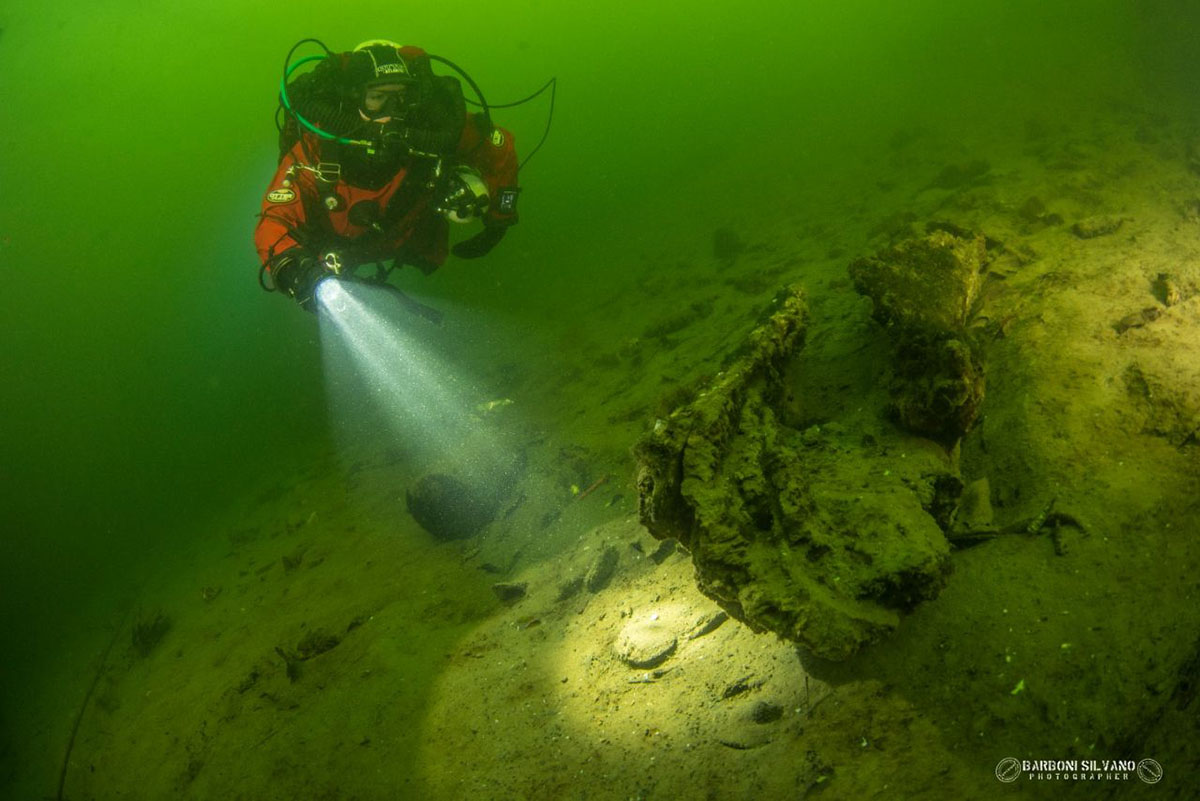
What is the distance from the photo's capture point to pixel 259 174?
54.2 metres

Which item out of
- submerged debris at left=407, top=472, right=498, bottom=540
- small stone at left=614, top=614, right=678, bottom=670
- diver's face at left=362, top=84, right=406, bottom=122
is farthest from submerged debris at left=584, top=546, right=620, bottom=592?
diver's face at left=362, top=84, right=406, bottom=122

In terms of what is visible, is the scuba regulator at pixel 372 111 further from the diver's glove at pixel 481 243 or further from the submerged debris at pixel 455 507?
the submerged debris at pixel 455 507

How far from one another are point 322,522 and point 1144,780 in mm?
7989

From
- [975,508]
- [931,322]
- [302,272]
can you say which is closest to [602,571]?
[975,508]

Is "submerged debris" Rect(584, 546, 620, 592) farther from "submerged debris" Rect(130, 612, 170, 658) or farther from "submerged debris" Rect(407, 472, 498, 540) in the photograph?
"submerged debris" Rect(130, 612, 170, 658)

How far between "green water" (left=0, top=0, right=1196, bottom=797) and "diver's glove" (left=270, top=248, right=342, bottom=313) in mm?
5081

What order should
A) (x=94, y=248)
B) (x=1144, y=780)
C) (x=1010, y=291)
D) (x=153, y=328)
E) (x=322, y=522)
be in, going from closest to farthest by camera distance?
1. (x=1144, y=780)
2. (x=1010, y=291)
3. (x=322, y=522)
4. (x=153, y=328)
5. (x=94, y=248)

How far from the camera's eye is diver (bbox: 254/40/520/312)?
5.04m

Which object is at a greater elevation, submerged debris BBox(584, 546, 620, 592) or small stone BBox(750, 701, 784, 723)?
small stone BBox(750, 701, 784, 723)

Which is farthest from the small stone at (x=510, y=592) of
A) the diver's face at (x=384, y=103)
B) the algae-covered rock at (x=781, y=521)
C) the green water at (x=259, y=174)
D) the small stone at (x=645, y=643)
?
the green water at (x=259, y=174)

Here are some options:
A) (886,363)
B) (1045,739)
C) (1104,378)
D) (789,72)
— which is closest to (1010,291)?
(1104,378)

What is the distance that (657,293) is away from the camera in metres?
9.75

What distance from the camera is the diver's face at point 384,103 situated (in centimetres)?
527

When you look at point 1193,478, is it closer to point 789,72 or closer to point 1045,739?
point 1045,739
